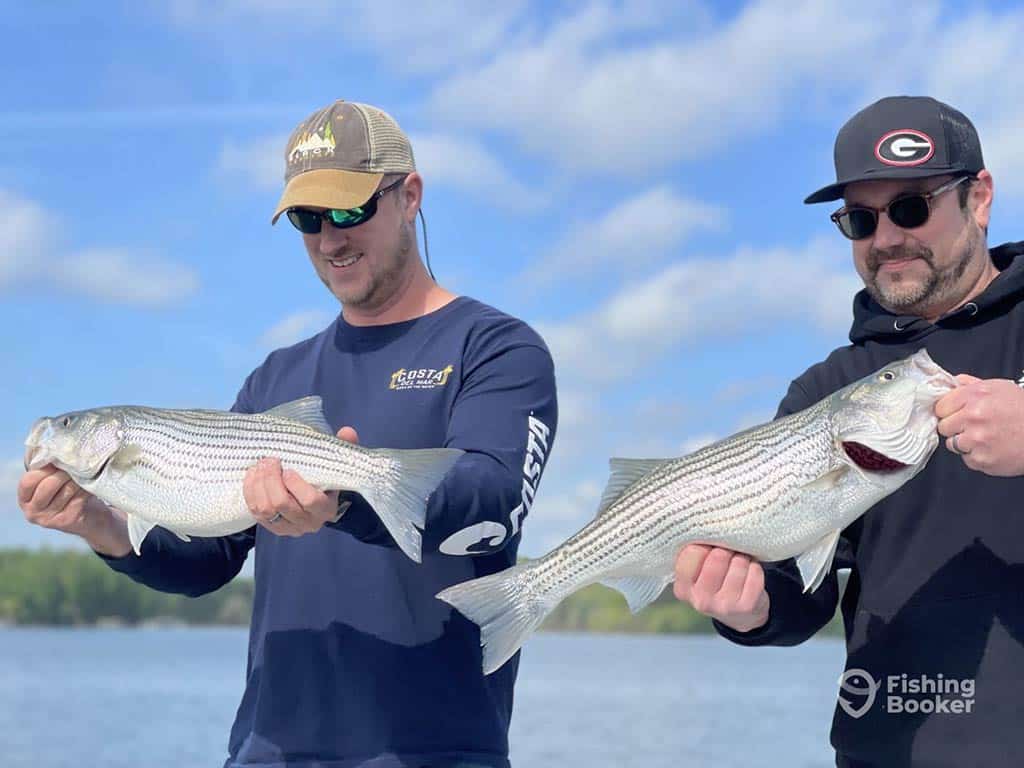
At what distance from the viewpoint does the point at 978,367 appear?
517 centimetres

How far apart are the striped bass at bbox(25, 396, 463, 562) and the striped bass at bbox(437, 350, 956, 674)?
519 mm

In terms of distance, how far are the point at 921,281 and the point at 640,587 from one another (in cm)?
179

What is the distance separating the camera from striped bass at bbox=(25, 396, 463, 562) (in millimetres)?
5195

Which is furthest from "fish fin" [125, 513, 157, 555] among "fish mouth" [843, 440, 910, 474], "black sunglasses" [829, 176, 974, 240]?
"black sunglasses" [829, 176, 974, 240]

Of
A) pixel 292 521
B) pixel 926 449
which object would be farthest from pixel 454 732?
pixel 926 449

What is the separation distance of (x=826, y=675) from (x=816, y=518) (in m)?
80.9

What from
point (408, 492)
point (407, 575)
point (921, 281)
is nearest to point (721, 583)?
point (408, 492)

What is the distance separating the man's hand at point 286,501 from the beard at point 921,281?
255 centimetres

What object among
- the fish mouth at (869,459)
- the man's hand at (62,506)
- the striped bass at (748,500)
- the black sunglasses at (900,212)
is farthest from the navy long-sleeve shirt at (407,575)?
the black sunglasses at (900,212)

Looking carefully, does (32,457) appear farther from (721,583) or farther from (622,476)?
(721,583)

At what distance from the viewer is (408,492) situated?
5.16 meters

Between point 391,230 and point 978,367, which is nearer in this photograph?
point 978,367

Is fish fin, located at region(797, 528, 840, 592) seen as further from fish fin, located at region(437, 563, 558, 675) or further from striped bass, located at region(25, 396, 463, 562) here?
striped bass, located at region(25, 396, 463, 562)

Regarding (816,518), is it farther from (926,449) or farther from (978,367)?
(978,367)
